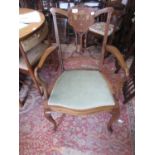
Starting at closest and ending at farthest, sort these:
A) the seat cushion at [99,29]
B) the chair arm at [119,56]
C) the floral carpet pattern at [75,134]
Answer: the chair arm at [119,56] → the floral carpet pattern at [75,134] → the seat cushion at [99,29]

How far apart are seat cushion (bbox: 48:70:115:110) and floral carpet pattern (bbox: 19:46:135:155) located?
0.17m

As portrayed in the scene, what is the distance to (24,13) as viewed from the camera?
1896 millimetres

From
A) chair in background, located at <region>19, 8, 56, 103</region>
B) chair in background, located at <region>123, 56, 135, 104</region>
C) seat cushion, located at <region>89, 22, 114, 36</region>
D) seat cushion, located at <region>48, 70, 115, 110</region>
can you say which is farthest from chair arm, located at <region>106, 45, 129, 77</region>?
seat cushion, located at <region>89, 22, 114, 36</region>

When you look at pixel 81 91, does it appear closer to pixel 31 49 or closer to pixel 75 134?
pixel 75 134

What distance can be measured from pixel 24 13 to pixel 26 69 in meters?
0.66

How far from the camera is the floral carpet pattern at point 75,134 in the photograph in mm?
1458

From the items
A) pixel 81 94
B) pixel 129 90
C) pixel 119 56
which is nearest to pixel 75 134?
pixel 81 94

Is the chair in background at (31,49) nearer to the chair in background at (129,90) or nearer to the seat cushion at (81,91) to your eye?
the seat cushion at (81,91)

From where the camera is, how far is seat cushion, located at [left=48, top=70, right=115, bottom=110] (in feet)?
4.09

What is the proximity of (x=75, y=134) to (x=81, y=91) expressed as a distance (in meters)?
0.46

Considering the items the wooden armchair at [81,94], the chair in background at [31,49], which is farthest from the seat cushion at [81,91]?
the chair in background at [31,49]

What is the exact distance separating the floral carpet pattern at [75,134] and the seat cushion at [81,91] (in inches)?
6.7

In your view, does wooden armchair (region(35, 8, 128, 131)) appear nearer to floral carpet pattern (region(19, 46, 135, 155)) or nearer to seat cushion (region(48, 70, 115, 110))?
seat cushion (region(48, 70, 115, 110))
